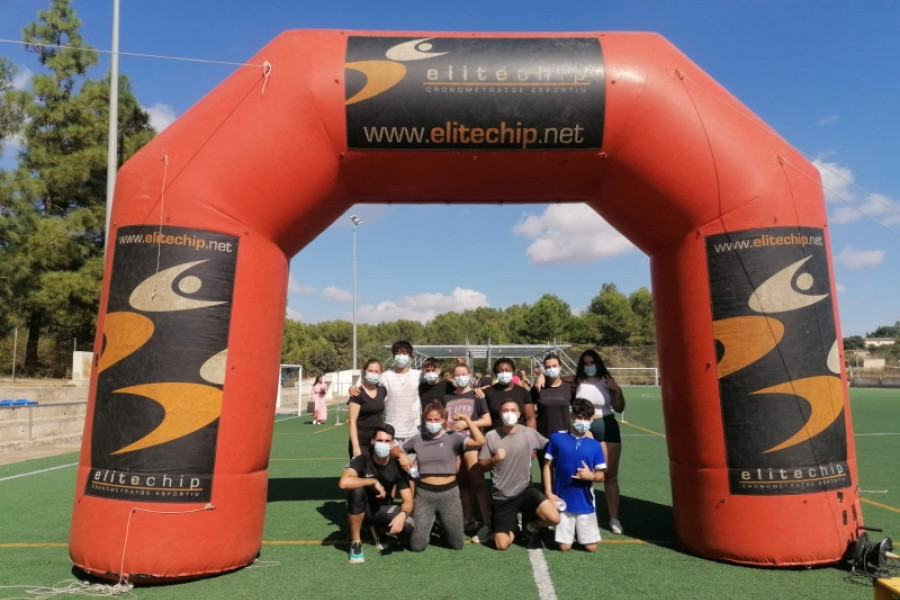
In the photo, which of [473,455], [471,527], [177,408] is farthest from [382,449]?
[177,408]

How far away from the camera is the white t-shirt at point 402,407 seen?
5.73 m

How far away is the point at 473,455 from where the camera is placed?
568 centimetres

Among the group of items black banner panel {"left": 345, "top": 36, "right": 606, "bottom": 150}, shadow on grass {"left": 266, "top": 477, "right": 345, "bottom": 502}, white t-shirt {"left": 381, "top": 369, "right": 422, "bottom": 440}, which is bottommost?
shadow on grass {"left": 266, "top": 477, "right": 345, "bottom": 502}

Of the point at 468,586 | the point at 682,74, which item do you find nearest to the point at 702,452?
the point at 468,586

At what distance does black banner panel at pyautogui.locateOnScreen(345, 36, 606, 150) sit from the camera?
4.79 meters

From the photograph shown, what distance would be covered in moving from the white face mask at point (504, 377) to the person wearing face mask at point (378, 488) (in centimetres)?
119

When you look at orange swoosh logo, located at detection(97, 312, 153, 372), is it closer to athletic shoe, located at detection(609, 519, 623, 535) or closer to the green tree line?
athletic shoe, located at detection(609, 519, 623, 535)

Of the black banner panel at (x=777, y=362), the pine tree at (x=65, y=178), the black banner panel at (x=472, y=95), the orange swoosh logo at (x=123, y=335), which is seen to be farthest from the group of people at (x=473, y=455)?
the pine tree at (x=65, y=178)

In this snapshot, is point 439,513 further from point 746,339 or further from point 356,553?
point 746,339

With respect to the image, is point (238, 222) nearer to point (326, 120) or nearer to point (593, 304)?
point (326, 120)

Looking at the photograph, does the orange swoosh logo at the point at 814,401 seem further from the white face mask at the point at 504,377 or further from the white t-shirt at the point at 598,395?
the white face mask at the point at 504,377

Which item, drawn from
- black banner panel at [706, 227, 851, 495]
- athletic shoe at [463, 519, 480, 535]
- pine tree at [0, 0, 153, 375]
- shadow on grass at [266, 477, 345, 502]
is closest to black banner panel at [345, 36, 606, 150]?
black banner panel at [706, 227, 851, 495]

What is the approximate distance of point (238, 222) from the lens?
471cm

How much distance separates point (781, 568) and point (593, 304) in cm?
7445
